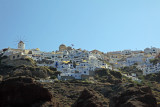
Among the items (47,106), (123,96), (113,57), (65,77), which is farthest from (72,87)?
(113,57)

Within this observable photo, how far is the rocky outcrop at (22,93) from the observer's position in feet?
A: 78.7

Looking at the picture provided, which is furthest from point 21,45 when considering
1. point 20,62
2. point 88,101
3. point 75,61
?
point 88,101

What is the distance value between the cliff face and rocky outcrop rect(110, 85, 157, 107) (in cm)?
680

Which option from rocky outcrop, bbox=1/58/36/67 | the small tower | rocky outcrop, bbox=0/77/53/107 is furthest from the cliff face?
the small tower

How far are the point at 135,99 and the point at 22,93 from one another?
10.1m

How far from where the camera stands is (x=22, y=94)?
79.8 ft

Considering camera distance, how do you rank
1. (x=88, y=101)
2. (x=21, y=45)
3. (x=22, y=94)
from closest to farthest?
(x=22, y=94) < (x=88, y=101) < (x=21, y=45)

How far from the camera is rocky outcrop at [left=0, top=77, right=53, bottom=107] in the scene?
24.0 m

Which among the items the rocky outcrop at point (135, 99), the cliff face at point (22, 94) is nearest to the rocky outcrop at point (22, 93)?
the cliff face at point (22, 94)

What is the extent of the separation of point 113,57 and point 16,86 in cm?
9220

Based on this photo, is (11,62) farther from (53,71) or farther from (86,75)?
(86,75)

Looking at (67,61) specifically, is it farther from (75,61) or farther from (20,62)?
(20,62)

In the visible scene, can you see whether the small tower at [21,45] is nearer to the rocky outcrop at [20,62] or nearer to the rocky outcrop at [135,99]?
the rocky outcrop at [20,62]

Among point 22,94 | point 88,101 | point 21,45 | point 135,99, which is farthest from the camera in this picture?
point 21,45
